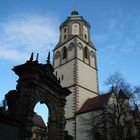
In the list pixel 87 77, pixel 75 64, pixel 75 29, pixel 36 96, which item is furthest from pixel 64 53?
pixel 36 96

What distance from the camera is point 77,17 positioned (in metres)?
42.7

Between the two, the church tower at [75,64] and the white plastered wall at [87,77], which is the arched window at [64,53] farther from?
the white plastered wall at [87,77]

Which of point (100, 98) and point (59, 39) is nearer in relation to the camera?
point (100, 98)

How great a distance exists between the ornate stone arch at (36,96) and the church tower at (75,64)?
1293cm

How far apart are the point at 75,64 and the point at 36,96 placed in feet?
67.3

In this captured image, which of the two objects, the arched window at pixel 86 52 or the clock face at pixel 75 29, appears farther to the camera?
the clock face at pixel 75 29

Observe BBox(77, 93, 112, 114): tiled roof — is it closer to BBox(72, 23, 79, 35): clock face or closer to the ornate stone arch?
the ornate stone arch

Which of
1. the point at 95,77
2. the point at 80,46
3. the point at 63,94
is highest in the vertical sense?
the point at 80,46

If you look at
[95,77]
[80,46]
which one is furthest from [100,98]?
[80,46]

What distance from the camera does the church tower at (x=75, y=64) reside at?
30.3m

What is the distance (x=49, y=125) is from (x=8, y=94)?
3.93 metres

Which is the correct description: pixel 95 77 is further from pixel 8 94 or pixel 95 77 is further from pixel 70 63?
pixel 8 94

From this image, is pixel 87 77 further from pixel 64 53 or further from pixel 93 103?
pixel 64 53

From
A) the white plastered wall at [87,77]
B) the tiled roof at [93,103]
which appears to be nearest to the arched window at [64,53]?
the white plastered wall at [87,77]
